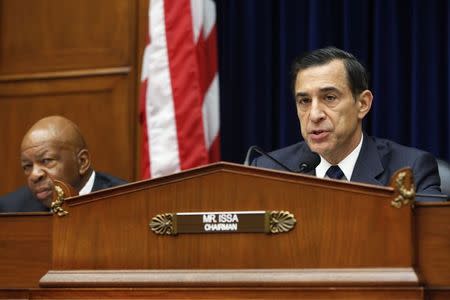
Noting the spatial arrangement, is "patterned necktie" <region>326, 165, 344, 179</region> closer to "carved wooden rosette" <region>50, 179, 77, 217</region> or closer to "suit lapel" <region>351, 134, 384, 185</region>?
"suit lapel" <region>351, 134, 384, 185</region>

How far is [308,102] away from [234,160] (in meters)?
1.43

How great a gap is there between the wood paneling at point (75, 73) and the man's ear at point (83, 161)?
645 mm

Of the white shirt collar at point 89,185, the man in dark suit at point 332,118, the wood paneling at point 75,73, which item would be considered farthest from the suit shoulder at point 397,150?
the wood paneling at point 75,73

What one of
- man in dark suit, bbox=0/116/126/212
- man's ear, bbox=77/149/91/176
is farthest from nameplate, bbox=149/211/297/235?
man's ear, bbox=77/149/91/176

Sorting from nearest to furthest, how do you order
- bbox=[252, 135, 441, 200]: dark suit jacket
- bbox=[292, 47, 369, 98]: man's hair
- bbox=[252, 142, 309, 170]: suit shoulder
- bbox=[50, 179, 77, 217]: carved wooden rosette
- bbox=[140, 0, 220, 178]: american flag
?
1. bbox=[50, 179, 77, 217]: carved wooden rosette
2. bbox=[252, 135, 441, 200]: dark suit jacket
3. bbox=[252, 142, 309, 170]: suit shoulder
4. bbox=[292, 47, 369, 98]: man's hair
5. bbox=[140, 0, 220, 178]: american flag

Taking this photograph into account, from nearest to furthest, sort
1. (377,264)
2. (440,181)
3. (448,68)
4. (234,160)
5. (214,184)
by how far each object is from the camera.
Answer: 1. (377,264)
2. (214,184)
3. (440,181)
4. (448,68)
5. (234,160)

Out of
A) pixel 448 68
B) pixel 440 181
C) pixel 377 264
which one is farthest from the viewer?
pixel 448 68

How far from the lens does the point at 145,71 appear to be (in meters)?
4.46

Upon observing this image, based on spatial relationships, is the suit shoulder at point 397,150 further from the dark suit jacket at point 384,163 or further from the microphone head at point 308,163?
the microphone head at point 308,163

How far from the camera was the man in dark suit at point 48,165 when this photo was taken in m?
3.95

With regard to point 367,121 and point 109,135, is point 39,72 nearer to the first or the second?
point 109,135

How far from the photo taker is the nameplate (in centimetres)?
210

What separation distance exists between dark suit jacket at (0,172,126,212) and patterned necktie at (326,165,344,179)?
1.22 meters

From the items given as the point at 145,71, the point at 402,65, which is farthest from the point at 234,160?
the point at 402,65
